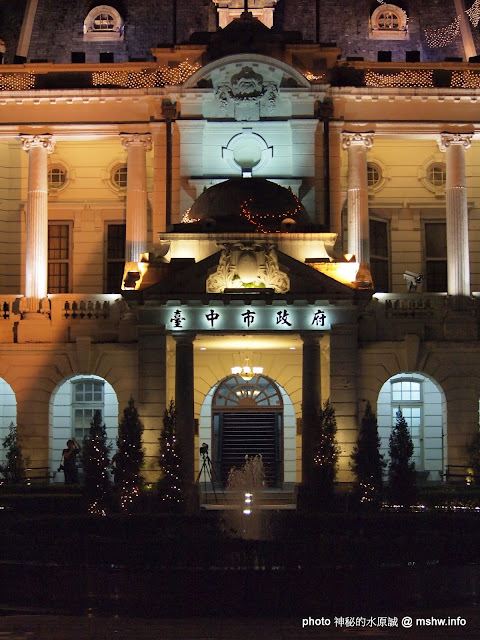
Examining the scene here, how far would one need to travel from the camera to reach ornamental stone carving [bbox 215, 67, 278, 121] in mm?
61969

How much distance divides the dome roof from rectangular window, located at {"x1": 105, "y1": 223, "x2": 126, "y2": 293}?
7.48 metres

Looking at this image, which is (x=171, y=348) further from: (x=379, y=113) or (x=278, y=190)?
(x=379, y=113)

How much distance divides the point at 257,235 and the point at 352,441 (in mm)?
8799

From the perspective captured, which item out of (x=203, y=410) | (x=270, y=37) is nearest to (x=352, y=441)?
(x=203, y=410)

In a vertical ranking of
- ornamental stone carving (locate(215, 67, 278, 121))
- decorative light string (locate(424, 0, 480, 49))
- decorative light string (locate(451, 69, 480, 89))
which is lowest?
ornamental stone carving (locate(215, 67, 278, 121))

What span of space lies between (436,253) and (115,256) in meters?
14.8

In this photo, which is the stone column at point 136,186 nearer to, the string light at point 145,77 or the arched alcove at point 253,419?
the string light at point 145,77

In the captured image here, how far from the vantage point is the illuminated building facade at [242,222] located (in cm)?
5578

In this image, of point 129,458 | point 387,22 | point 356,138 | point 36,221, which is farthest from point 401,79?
point 129,458

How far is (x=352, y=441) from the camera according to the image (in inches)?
2215

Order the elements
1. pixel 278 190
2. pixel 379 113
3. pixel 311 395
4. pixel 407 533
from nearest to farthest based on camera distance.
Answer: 1. pixel 407 533
2. pixel 311 395
3. pixel 278 190
4. pixel 379 113

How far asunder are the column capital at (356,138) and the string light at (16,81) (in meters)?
13.9

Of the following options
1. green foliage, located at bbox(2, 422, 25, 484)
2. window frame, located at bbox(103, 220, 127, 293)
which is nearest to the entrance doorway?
green foliage, located at bbox(2, 422, 25, 484)

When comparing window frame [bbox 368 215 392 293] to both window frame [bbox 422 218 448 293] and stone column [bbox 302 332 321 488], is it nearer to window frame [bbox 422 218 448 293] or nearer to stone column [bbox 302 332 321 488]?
window frame [bbox 422 218 448 293]
